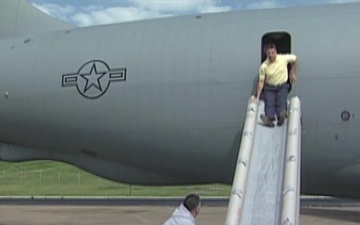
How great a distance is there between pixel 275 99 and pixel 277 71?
1.23 feet

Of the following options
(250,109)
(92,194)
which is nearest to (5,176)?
(92,194)

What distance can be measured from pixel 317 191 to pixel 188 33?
3.05 metres

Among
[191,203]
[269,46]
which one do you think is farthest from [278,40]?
[191,203]

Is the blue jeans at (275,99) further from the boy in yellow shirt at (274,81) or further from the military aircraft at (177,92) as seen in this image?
the military aircraft at (177,92)

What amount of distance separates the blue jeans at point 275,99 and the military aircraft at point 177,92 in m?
0.25

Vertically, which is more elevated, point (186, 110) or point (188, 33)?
point (188, 33)

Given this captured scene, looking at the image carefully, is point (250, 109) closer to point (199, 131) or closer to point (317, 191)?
point (199, 131)

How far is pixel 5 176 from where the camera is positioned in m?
43.2

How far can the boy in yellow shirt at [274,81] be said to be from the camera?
9242 millimetres

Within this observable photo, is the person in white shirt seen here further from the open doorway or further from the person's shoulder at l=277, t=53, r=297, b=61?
the open doorway

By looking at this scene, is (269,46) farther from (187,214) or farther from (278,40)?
(187,214)

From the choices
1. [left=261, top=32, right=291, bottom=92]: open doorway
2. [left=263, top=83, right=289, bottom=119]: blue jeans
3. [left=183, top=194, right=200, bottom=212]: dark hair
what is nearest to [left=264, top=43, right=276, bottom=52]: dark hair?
[left=261, top=32, right=291, bottom=92]: open doorway

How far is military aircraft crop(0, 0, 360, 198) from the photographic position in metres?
9.48

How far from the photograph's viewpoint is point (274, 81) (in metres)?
9.30
